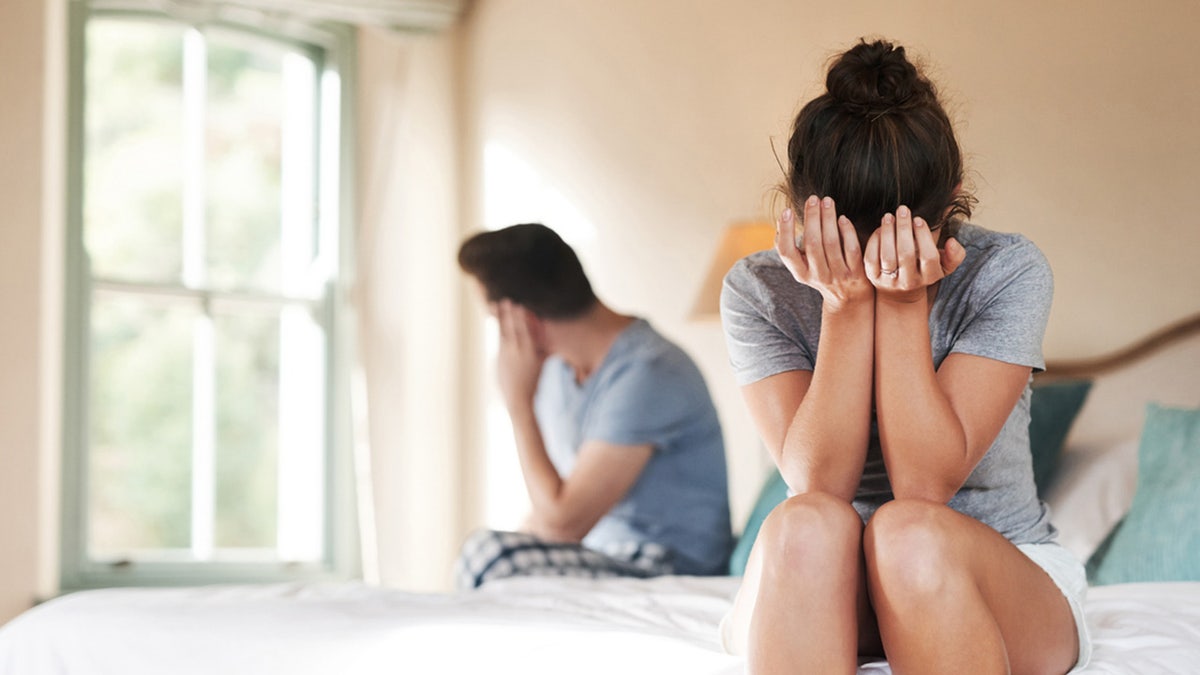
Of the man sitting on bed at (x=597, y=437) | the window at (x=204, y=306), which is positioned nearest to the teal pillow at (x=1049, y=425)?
the man sitting on bed at (x=597, y=437)

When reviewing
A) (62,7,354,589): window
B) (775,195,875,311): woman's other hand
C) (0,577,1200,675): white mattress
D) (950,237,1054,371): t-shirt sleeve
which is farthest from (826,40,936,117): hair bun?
(62,7,354,589): window

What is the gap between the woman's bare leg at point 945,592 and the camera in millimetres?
1186

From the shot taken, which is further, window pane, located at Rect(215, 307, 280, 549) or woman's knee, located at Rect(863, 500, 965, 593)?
window pane, located at Rect(215, 307, 280, 549)

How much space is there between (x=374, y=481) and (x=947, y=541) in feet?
11.1

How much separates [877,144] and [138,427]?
10.6ft

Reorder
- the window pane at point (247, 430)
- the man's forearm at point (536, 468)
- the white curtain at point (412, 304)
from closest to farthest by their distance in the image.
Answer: the man's forearm at point (536, 468), the window pane at point (247, 430), the white curtain at point (412, 304)

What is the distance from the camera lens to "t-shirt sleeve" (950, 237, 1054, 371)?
1.44 m

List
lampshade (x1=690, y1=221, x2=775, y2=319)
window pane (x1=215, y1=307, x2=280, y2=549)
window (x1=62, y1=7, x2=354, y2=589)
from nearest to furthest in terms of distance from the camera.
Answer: lampshade (x1=690, y1=221, x2=775, y2=319)
window (x1=62, y1=7, x2=354, y2=589)
window pane (x1=215, y1=307, x2=280, y2=549)

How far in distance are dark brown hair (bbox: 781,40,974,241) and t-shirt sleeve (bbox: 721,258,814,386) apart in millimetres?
182

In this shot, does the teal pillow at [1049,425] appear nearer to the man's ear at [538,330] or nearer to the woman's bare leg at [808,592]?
the man's ear at [538,330]

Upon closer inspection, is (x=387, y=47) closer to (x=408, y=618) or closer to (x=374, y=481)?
(x=374, y=481)

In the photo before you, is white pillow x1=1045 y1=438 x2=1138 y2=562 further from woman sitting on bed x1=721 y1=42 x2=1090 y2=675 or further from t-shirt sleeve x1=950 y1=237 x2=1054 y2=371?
t-shirt sleeve x1=950 y1=237 x2=1054 y2=371

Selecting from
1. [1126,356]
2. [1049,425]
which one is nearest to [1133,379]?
[1126,356]

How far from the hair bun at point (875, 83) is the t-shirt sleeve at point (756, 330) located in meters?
0.28
